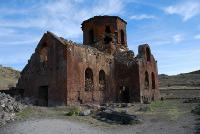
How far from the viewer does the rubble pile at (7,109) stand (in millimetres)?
14078

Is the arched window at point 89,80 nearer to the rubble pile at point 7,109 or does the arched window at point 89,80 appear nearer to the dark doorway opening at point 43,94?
the dark doorway opening at point 43,94

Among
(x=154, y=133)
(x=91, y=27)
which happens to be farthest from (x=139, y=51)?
(x=154, y=133)

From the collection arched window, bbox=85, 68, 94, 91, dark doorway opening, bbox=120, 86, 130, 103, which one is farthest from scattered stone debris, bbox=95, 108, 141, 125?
dark doorway opening, bbox=120, 86, 130, 103

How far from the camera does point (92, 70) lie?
75.3 ft

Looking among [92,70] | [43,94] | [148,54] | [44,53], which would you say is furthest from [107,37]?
[43,94]

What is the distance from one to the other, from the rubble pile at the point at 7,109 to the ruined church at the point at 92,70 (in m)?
4.42

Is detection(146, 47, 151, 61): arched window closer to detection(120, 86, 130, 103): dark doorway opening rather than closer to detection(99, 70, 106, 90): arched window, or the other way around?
detection(120, 86, 130, 103): dark doorway opening

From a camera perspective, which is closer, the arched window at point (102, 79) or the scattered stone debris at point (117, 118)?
the scattered stone debris at point (117, 118)

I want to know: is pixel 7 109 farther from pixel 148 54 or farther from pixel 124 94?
pixel 148 54

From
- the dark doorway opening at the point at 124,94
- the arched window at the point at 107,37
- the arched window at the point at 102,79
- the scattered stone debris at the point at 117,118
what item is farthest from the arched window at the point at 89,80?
the arched window at the point at 107,37

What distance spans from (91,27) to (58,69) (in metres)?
9.56

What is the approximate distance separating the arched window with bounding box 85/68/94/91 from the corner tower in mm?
5544

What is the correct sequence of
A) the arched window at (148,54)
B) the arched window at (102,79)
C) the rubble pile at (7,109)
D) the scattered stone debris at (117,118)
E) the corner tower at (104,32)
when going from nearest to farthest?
1. the rubble pile at (7,109)
2. the scattered stone debris at (117,118)
3. the arched window at (102,79)
4. the corner tower at (104,32)
5. the arched window at (148,54)

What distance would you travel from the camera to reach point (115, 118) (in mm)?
15727
